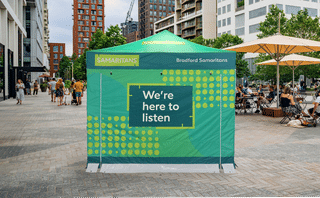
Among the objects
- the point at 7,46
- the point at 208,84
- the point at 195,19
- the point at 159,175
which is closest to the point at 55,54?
the point at 195,19

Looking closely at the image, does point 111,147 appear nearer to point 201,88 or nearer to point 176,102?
point 176,102

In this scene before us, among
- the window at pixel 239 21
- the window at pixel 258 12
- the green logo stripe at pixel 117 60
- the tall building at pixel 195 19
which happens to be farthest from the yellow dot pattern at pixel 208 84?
the tall building at pixel 195 19

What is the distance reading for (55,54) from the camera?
14862 cm

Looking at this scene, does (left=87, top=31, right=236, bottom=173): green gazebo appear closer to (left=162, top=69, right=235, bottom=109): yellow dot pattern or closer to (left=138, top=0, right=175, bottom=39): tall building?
(left=162, top=69, right=235, bottom=109): yellow dot pattern

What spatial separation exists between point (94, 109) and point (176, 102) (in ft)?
4.55

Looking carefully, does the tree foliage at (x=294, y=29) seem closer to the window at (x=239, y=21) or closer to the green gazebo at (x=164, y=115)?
Result: the green gazebo at (x=164, y=115)

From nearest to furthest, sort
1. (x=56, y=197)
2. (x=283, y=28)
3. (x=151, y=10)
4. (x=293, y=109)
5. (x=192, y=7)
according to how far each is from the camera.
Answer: (x=56, y=197) < (x=293, y=109) < (x=283, y=28) < (x=192, y=7) < (x=151, y=10)

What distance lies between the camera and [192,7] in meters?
85.6

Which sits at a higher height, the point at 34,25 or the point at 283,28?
the point at 34,25

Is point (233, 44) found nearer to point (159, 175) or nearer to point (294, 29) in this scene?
point (294, 29)

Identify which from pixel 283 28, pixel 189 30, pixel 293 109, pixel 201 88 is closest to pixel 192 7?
pixel 189 30

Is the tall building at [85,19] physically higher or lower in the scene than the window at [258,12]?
higher

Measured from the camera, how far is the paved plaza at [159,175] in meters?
4.50

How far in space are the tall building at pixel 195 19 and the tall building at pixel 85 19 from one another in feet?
177
